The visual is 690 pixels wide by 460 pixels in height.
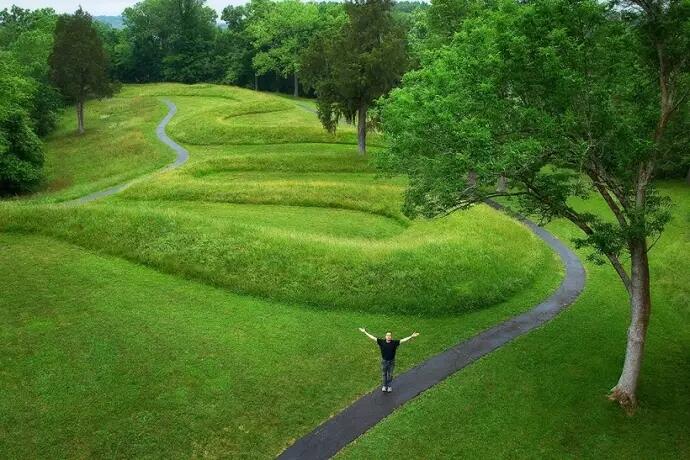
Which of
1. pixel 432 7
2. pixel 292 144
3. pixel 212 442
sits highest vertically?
pixel 432 7

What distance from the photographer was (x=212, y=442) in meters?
18.0

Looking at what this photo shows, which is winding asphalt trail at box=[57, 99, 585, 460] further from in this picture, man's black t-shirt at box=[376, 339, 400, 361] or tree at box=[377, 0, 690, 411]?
tree at box=[377, 0, 690, 411]

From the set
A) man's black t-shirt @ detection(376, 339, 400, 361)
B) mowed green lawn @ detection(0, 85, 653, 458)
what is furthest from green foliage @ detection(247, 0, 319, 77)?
man's black t-shirt @ detection(376, 339, 400, 361)

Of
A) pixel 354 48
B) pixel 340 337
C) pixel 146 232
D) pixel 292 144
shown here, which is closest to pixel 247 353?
pixel 340 337

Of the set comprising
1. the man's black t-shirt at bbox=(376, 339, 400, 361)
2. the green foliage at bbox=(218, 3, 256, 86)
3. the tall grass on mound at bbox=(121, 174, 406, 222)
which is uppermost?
the green foliage at bbox=(218, 3, 256, 86)

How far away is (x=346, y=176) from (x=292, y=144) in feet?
45.6

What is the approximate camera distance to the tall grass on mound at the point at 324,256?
28109mm

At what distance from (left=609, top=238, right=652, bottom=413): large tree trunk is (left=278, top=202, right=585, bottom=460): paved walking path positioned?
4.31m

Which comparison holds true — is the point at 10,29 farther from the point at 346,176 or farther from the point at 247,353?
the point at 247,353

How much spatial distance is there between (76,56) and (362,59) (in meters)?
40.5

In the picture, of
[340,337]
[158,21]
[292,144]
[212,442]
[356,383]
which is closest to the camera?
[212,442]

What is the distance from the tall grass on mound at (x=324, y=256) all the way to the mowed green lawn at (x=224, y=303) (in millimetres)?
106

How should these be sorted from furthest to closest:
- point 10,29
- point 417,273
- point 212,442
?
1. point 10,29
2. point 417,273
3. point 212,442

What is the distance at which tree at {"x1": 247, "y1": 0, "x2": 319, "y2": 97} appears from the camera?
3976 inches
